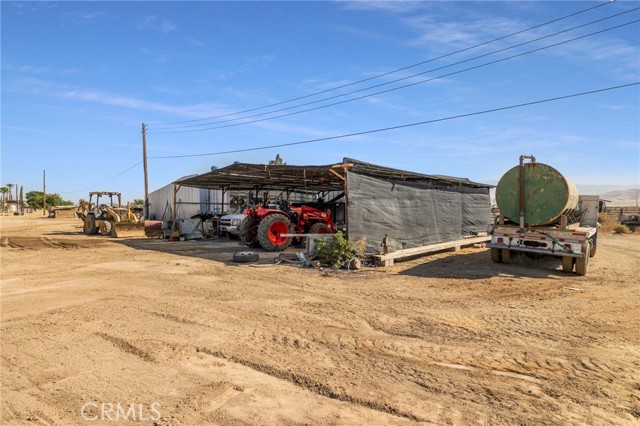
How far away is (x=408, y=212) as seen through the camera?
12.8 metres

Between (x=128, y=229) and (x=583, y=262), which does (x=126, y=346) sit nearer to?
(x=583, y=262)

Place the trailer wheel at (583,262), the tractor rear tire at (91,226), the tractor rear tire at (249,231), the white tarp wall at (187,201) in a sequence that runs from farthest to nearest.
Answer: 1. the white tarp wall at (187,201)
2. the tractor rear tire at (91,226)
3. the tractor rear tire at (249,231)
4. the trailer wheel at (583,262)

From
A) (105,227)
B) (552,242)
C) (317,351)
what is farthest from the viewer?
(105,227)

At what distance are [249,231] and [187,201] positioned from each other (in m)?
15.5

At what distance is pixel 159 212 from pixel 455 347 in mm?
30403

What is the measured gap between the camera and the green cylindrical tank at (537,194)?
9.02 metres

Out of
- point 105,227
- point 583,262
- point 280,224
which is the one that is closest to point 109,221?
point 105,227

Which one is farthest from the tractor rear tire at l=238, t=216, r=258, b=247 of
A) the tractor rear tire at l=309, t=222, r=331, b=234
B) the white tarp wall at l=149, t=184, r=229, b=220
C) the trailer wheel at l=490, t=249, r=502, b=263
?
the white tarp wall at l=149, t=184, r=229, b=220

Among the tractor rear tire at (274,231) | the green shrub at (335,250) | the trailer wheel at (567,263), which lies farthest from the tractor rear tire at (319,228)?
the trailer wheel at (567,263)

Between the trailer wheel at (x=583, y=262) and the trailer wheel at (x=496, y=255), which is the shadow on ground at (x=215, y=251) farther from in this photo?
the trailer wheel at (x=583, y=262)

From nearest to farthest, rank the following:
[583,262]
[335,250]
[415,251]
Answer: [583,262], [335,250], [415,251]

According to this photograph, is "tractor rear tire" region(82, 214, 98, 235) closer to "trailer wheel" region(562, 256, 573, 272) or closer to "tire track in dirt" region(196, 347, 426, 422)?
"tire track in dirt" region(196, 347, 426, 422)

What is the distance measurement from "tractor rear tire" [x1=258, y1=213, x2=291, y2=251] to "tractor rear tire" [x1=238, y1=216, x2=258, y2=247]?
1.11 metres

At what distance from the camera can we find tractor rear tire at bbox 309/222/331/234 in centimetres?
1317
